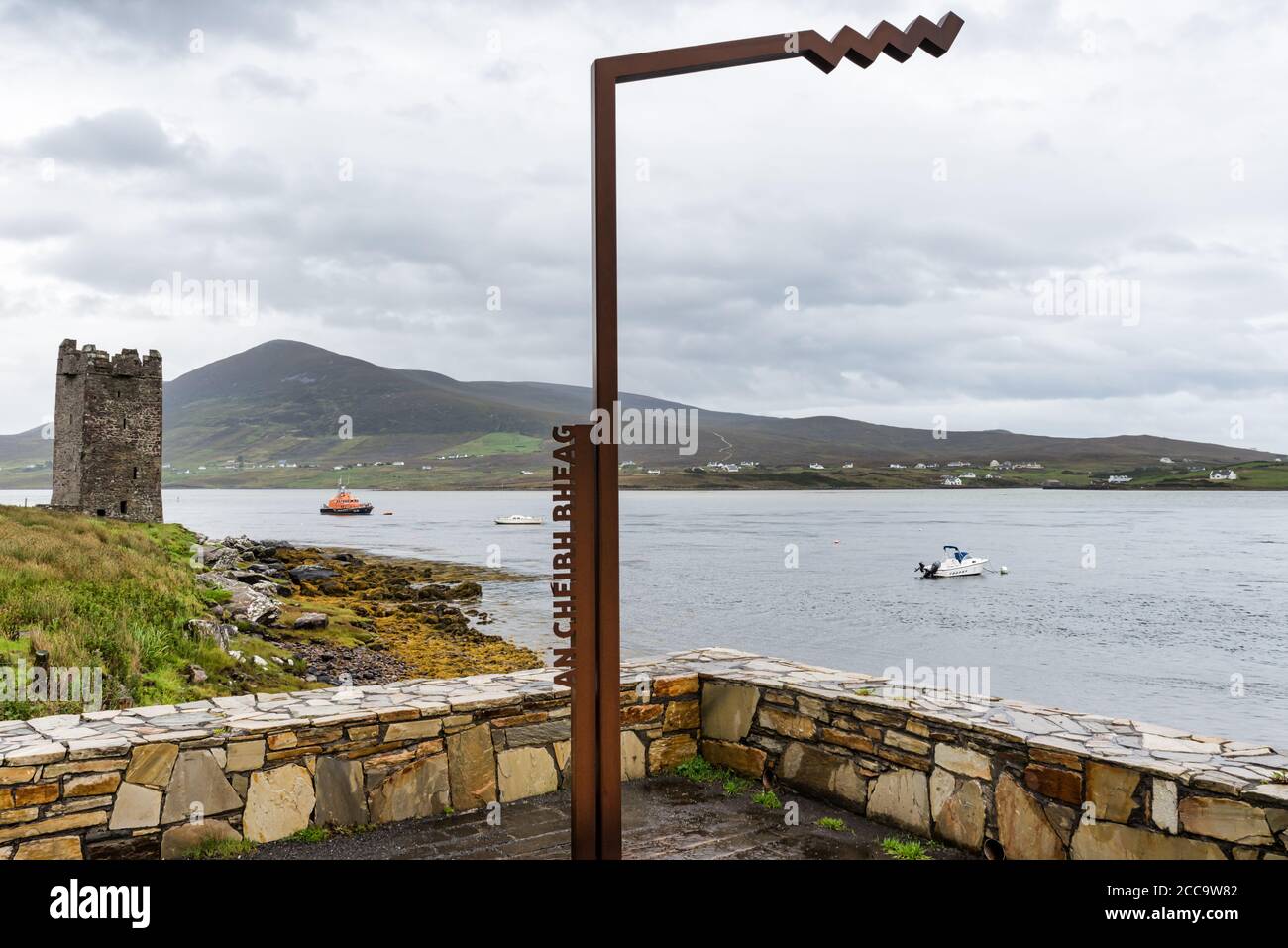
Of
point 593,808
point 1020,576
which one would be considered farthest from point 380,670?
point 1020,576

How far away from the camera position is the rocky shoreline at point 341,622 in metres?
16.9

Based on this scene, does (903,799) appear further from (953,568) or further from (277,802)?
(953,568)

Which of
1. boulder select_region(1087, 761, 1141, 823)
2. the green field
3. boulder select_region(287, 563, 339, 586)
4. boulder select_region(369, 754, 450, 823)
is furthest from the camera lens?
boulder select_region(287, 563, 339, 586)

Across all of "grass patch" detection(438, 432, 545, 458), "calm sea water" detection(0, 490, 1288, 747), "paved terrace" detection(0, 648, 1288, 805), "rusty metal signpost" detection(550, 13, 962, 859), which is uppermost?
"grass patch" detection(438, 432, 545, 458)

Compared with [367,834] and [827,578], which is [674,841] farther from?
[827,578]

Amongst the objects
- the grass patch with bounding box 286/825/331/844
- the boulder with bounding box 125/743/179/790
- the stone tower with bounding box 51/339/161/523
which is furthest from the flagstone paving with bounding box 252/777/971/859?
the stone tower with bounding box 51/339/161/523

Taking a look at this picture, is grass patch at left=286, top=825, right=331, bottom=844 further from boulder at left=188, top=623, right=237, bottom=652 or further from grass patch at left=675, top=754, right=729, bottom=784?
boulder at left=188, top=623, right=237, bottom=652

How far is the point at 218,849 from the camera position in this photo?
425cm

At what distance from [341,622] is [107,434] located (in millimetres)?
16763

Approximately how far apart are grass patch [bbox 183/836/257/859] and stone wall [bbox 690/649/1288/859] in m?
2.73

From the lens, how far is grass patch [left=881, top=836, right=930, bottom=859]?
432cm

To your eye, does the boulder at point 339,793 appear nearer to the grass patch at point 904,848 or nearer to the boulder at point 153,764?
the boulder at point 153,764

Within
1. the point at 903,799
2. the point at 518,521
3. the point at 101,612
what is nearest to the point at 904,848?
the point at 903,799

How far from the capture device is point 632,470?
115 metres
